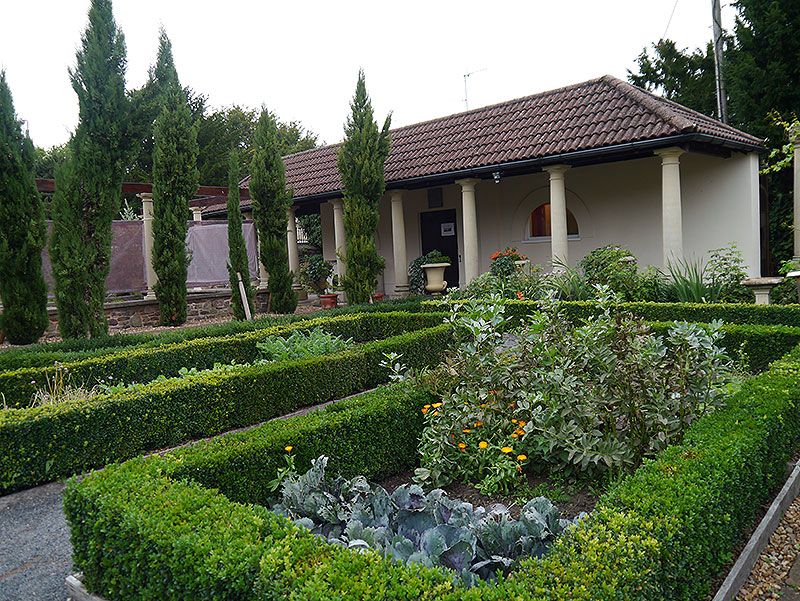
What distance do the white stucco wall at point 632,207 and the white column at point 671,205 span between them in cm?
205

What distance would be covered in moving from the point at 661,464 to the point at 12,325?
11255 millimetres

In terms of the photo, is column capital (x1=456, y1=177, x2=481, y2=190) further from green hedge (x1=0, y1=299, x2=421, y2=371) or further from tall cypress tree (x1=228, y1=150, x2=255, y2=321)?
tall cypress tree (x1=228, y1=150, x2=255, y2=321)

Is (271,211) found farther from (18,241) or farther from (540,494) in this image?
(540,494)

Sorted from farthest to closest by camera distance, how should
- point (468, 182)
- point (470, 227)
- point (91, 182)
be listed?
point (470, 227) < point (468, 182) < point (91, 182)

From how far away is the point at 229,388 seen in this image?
6461 millimetres

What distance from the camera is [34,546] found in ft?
13.6

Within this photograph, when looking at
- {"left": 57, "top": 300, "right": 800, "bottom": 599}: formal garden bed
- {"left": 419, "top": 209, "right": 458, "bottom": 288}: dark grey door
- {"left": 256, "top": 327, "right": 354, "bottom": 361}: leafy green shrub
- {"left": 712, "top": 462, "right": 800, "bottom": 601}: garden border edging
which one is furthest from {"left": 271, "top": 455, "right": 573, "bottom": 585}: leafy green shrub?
{"left": 419, "top": 209, "right": 458, "bottom": 288}: dark grey door

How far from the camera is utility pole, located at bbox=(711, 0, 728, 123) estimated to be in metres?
18.2

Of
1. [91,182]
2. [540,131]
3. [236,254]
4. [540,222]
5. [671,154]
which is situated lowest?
[236,254]


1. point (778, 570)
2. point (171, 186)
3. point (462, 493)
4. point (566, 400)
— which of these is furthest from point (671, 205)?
point (171, 186)

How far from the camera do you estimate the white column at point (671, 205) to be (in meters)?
11.6

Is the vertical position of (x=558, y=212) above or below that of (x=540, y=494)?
above

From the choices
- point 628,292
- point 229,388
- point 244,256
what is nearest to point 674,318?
point 628,292

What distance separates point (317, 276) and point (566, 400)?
1562cm
